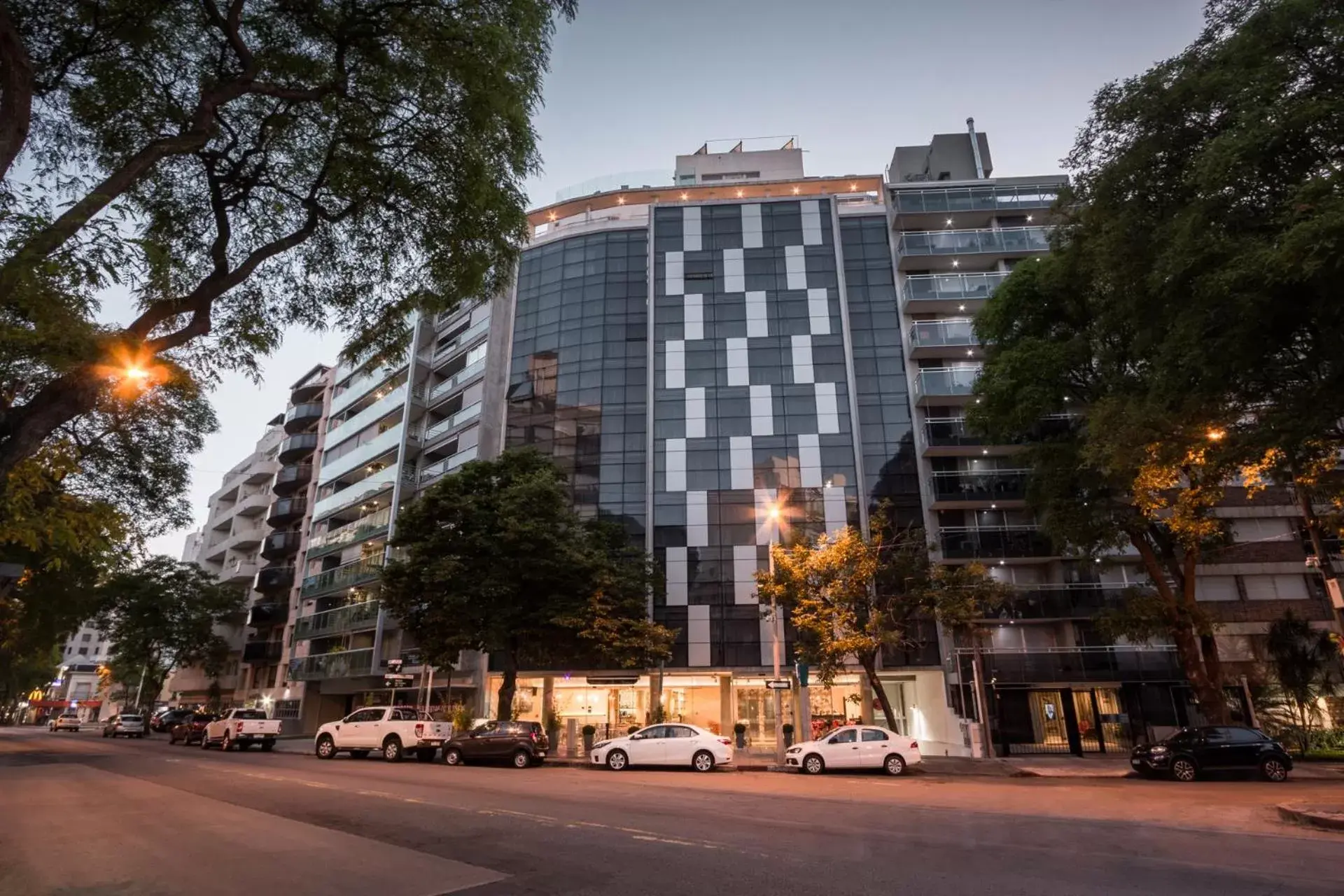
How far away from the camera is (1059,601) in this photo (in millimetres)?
31531

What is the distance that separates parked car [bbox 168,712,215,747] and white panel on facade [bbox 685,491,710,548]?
25159 millimetres

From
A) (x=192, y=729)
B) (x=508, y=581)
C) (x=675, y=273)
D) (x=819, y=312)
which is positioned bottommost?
(x=192, y=729)

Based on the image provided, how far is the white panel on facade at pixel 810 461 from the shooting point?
36.4 meters

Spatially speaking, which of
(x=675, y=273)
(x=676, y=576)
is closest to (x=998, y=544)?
(x=676, y=576)

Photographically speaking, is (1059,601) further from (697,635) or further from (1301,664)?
(697,635)

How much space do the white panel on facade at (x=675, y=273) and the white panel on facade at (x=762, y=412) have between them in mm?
7607

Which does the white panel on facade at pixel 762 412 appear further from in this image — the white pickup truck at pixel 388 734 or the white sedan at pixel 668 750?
the white pickup truck at pixel 388 734

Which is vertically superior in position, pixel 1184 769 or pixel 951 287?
pixel 951 287

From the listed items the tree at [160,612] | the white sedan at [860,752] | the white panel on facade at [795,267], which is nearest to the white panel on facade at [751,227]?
the white panel on facade at [795,267]

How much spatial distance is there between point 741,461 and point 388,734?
20.3m

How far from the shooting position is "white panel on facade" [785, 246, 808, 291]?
40625 millimetres

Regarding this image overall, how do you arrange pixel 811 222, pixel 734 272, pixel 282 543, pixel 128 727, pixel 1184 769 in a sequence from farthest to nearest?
pixel 282 543
pixel 128 727
pixel 811 222
pixel 734 272
pixel 1184 769

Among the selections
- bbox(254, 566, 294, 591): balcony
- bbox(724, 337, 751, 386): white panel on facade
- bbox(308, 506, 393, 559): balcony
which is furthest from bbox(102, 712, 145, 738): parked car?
bbox(724, 337, 751, 386): white panel on facade

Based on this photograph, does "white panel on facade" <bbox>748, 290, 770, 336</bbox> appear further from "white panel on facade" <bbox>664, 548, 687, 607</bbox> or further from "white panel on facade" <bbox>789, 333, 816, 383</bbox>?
"white panel on facade" <bbox>664, 548, 687, 607</bbox>
